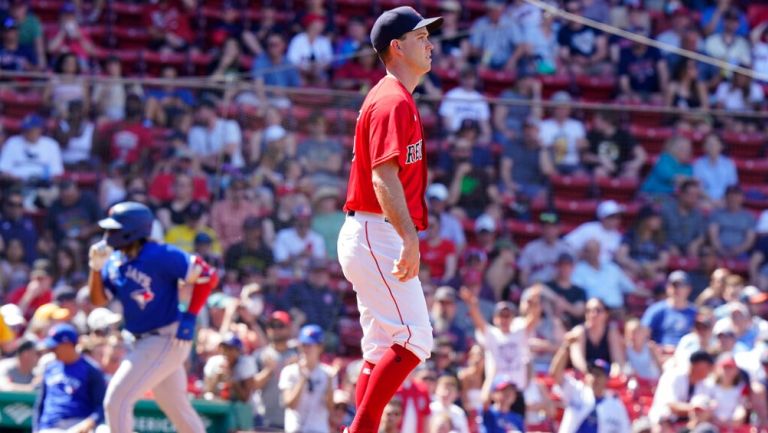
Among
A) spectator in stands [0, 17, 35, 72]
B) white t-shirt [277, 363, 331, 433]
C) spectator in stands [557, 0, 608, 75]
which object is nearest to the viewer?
white t-shirt [277, 363, 331, 433]

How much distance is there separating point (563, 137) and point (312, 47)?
134 inches

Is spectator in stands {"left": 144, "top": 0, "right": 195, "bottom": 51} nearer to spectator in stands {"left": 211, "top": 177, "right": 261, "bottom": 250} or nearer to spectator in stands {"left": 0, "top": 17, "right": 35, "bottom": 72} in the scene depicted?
spectator in stands {"left": 0, "top": 17, "right": 35, "bottom": 72}

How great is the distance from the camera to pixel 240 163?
11.1 meters

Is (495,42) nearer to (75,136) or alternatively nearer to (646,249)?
(646,249)

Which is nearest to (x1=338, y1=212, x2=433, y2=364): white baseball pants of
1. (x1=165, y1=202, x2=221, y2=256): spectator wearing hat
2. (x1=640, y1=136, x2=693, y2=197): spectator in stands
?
(x1=165, y1=202, x2=221, y2=256): spectator wearing hat

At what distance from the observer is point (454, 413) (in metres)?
10.0

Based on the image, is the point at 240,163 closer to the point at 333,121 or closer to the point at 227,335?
the point at 333,121

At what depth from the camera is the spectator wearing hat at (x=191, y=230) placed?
10.9m

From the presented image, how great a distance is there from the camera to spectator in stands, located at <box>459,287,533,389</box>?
10648mm

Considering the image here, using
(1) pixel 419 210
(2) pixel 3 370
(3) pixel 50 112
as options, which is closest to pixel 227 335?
(2) pixel 3 370

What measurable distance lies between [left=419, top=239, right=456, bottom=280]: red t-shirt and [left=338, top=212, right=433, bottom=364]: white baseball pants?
6.08 metres

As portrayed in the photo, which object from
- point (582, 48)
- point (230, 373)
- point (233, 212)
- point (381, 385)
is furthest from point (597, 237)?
point (381, 385)

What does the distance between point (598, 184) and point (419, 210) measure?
7042mm

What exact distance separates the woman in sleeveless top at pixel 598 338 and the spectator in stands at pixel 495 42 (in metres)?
4.42
